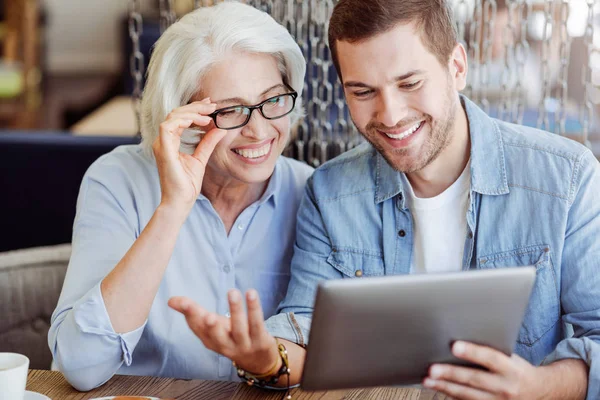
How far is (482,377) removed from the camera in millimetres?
1282

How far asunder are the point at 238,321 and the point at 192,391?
23 centimetres

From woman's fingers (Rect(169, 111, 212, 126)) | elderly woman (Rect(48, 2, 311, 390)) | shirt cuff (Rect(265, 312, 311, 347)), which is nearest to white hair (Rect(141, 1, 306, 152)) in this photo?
elderly woman (Rect(48, 2, 311, 390))

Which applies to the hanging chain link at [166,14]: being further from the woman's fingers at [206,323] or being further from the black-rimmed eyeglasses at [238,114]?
the woman's fingers at [206,323]

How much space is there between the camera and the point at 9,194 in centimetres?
301

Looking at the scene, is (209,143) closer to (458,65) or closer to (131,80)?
(458,65)

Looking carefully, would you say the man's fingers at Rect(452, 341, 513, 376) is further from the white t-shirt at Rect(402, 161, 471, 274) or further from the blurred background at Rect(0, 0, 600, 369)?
the blurred background at Rect(0, 0, 600, 369)

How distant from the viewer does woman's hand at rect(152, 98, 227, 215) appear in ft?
5.29

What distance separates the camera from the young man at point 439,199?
1.59 m

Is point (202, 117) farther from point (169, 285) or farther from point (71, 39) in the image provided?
point (71, 39)

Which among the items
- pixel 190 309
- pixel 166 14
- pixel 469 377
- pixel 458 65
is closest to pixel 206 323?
pixel 190 309

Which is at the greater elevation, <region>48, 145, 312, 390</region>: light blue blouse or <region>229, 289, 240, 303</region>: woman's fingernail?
<region>229, 289, 240, 303</region>: woman's fingernail

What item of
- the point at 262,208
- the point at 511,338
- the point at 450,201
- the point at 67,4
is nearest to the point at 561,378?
the point at 511,338

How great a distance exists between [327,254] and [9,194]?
1.66m

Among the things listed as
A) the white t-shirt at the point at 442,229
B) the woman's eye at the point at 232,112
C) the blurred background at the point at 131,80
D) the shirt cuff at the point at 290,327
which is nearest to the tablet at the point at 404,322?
the shirt cuff at the point at 290,327
